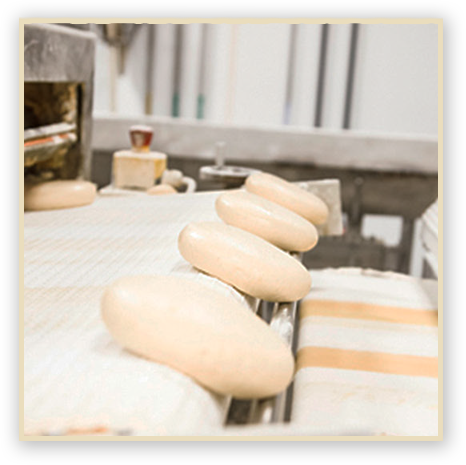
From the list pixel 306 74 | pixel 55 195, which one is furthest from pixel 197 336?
pixel 306 74

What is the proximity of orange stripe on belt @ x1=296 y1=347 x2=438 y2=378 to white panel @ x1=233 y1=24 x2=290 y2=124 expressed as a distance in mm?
3460

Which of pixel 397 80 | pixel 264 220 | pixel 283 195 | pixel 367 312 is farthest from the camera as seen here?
pixel 397 80

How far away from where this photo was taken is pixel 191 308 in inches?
29.3

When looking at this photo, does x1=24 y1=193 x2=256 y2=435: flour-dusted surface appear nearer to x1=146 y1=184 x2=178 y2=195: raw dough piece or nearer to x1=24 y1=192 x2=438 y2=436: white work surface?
x1=24 y1=192 x2=438 y2=436: white work surface

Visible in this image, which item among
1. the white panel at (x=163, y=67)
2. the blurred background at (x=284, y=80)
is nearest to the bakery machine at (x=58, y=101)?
the blurred background at (x=284, y=80)

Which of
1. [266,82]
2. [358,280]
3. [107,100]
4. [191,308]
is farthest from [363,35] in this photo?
[191,308]

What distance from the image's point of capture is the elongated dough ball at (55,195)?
191 cm

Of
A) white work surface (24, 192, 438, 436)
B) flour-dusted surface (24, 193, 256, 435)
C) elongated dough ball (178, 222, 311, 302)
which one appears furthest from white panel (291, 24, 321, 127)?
elongated dough ball (178, 222, 311, 302)

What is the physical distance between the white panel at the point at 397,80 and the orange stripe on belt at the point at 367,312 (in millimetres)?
3114

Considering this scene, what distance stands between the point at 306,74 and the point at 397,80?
0.69 metres

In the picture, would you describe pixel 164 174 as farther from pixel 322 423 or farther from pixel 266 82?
pixel 266 82

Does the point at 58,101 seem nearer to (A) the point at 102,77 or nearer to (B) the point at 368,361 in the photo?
(B) the point at 368,361

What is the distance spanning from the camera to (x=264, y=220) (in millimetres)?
1320

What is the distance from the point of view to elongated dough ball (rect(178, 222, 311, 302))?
1.05m
